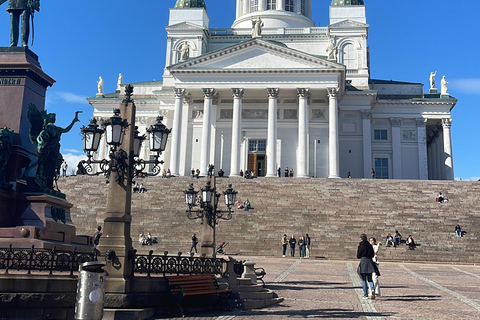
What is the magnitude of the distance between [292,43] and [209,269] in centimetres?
5167

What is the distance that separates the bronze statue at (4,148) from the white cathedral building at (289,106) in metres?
36.5

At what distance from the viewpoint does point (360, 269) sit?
13.9m

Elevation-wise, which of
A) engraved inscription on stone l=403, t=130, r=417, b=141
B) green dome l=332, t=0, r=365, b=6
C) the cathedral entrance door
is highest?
green dome l=332, t=0, r=365, b=6

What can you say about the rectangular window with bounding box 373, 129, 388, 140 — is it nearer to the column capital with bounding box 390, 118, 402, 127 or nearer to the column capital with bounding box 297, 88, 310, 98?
the column capital with bounding box 390, 118, 402, 127

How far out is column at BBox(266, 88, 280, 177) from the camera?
155 ft

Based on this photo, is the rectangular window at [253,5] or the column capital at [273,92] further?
the rectangular window at [253,5]

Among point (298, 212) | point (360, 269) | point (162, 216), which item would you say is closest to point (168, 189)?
point (162, 216)

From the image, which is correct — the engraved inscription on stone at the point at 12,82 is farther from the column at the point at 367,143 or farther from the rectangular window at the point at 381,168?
the rectangular window at the point at 381,168

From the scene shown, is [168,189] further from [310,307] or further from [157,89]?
[310,307]

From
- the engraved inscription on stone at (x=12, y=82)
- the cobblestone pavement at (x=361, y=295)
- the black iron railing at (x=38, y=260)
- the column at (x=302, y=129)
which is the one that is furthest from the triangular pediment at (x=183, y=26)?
the black iron railing at (x=38, y=260)

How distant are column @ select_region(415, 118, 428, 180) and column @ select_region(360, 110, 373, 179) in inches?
209

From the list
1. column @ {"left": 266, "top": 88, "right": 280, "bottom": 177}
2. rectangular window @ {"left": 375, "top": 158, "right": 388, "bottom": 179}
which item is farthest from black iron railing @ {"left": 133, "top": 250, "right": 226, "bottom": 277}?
rectangular window @ {"left": 375, "top": 158, "right": 388, "bottom": 179}

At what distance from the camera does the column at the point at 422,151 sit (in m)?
54.8

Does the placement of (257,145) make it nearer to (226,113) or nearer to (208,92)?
(226,113)
